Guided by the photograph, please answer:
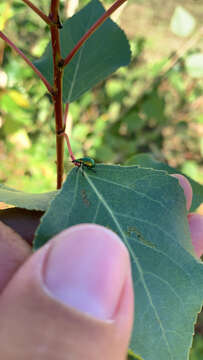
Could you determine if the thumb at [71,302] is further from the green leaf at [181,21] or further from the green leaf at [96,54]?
the green leaf at [181,21]

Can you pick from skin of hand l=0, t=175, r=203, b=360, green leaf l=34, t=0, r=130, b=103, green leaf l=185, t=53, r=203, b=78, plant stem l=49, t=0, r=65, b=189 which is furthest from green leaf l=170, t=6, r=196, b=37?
skin of hand l=0, t=175, r=203, b=360

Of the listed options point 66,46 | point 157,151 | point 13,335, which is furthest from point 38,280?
point 157,151

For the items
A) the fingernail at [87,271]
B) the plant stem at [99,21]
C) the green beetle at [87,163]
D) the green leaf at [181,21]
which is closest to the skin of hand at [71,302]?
the fingernail at [87,271]

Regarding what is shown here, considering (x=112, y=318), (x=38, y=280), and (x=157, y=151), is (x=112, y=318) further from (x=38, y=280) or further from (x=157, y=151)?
(x=157, y=151)

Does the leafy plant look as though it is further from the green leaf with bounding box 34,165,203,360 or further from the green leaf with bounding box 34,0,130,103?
the green leaf with bounding box 34,0,130,103

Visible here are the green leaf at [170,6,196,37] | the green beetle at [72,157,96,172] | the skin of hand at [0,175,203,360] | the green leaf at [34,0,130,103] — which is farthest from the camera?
the green leaf at [170,6,196,37]

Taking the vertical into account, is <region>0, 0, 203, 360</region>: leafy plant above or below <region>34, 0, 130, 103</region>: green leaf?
below

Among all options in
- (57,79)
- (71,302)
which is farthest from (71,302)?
(57,79)

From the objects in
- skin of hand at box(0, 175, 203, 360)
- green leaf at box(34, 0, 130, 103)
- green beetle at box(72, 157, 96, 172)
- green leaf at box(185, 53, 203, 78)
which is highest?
green leaf at box(34, 0, 130, 103)
